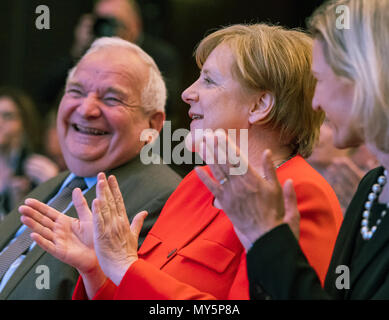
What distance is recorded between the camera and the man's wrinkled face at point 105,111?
7.39ft

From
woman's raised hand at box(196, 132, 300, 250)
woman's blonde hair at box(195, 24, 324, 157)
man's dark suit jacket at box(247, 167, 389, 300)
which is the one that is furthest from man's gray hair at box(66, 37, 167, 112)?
man's dark suit jacket at box(247, 167, 389, 300)

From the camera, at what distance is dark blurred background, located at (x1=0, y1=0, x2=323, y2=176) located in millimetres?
3863

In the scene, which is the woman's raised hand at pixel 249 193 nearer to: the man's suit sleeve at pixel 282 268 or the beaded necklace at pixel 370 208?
the man's suit sleeve at pixel 282 268

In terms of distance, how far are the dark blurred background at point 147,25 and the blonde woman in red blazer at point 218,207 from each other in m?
1.63

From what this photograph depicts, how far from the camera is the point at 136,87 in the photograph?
229 cm

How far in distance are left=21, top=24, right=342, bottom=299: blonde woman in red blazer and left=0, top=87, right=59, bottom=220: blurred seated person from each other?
1653mm

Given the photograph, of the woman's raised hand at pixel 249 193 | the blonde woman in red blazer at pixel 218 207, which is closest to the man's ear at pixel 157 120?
the blonde woman in red blazer at pixel 218 207

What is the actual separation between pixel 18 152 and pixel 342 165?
1982 mm

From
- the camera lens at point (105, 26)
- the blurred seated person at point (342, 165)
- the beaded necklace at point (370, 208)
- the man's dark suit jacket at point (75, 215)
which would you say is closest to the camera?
the beaded necklace at point (370, 208)

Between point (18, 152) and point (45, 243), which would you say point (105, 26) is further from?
point (45, 243)

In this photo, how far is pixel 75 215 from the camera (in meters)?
2.14

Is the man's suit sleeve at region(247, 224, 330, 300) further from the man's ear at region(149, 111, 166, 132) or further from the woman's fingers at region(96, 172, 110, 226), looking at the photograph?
the man's ear at region(149, 111, 166, 132)

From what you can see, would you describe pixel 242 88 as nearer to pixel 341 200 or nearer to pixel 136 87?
pixel 136 87

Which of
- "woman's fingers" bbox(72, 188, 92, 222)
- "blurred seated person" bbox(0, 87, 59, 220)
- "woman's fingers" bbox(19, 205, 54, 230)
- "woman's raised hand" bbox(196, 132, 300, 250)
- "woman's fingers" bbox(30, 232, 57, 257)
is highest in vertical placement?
"woman's raised hand" bbox(196, 132, 300, 250)
